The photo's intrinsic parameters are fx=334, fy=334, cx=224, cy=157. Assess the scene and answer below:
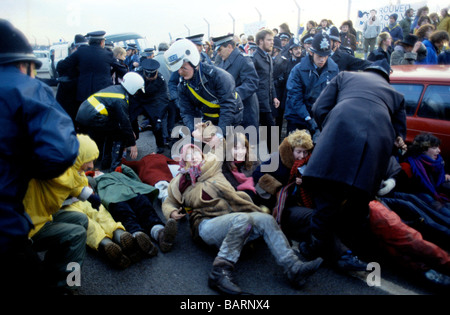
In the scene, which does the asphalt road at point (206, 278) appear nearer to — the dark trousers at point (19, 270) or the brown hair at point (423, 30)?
the dark trousers at point (19, 270)

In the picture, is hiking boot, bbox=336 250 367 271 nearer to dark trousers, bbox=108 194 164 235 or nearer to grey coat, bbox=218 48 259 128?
dark trousers, bbox=108 194 164 235

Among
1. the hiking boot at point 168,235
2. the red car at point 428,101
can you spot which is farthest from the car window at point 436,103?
the hiking boot at point 168,235

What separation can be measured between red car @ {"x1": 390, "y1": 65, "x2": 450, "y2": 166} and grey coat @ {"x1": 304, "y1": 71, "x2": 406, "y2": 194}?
5.14 ft

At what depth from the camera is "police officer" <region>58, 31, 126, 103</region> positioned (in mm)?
5791

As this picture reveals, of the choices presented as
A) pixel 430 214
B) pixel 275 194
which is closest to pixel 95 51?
pixel 275 194

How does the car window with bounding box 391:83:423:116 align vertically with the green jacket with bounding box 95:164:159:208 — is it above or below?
above

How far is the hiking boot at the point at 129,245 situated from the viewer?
3059 millimetres

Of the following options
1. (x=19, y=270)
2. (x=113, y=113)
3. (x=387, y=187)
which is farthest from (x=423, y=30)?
(x=19, y=270)

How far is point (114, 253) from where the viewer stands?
9.53 ft

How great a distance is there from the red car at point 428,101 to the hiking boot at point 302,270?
104 inches

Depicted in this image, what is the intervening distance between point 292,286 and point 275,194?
1.06 metres

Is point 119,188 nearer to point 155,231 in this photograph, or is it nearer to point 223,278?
point 155,231

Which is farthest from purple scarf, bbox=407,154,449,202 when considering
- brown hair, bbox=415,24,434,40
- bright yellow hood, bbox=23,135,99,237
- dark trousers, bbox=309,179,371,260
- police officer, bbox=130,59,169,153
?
brown hair, bbox=415,24,434,40

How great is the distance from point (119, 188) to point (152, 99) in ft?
9.43
